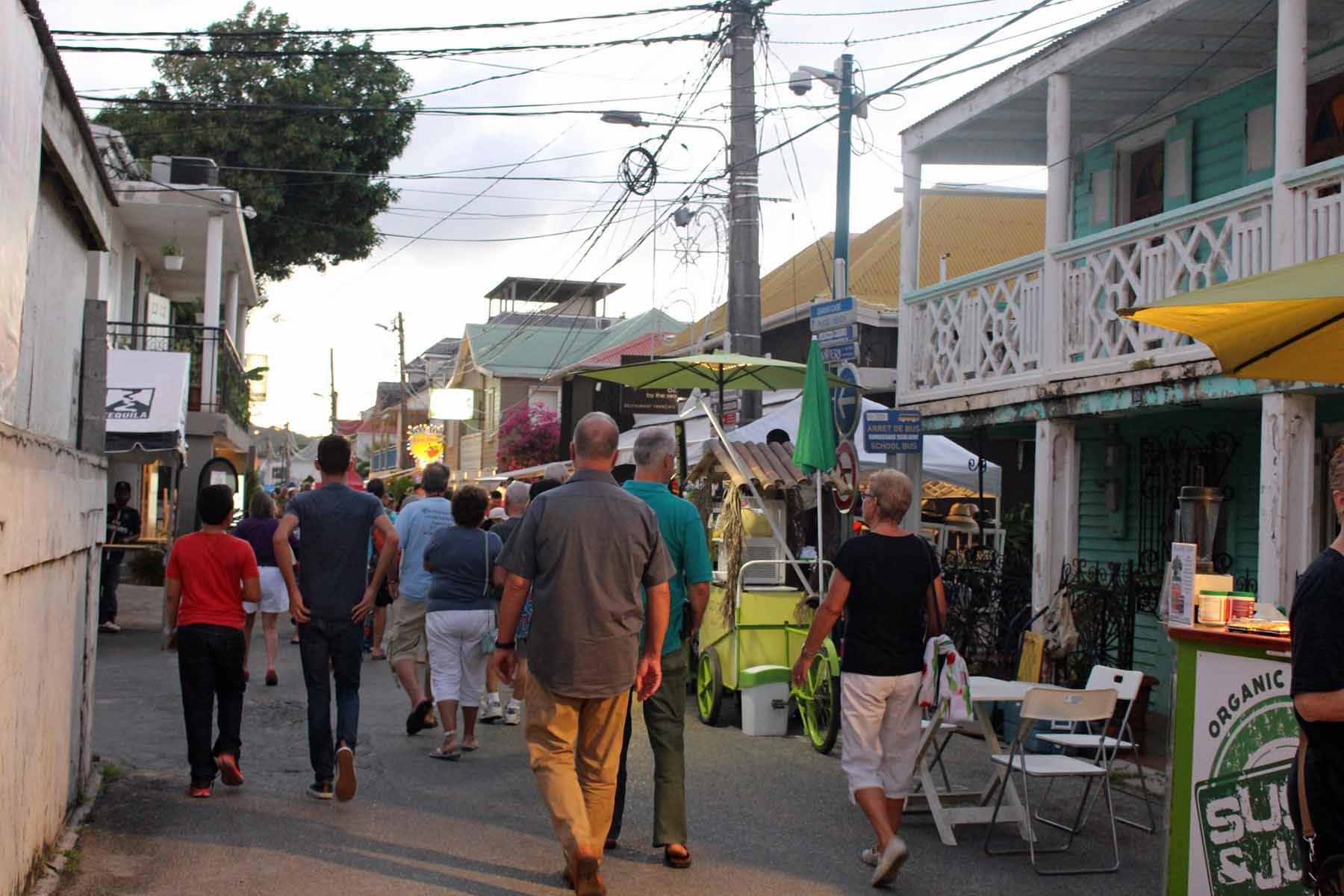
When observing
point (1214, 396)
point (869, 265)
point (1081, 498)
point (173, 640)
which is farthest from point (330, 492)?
point (869, 265)

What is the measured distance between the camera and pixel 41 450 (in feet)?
17.0

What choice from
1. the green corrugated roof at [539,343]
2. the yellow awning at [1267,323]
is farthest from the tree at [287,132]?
the yellow awning at [1267,323]

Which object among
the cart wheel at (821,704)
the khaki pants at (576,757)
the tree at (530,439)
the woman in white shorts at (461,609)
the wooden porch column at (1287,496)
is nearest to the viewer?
the khaki pants at (576,757)

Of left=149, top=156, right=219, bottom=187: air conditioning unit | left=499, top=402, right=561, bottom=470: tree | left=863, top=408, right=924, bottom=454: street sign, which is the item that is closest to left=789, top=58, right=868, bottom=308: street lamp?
left=863, top=408, right=924, bottom=454: street sign

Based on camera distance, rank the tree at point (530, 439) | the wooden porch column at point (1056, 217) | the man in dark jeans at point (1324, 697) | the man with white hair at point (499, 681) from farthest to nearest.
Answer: the tree at point (530, 439)
the wooden porch column at point (1056, 217)
the man with white hair at point (499, 681)
the man in dark jeans at point (1324, 697)

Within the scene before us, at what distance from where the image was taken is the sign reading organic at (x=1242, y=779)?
502 centimetres

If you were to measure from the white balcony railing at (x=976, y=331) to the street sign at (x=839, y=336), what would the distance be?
1.35 meters

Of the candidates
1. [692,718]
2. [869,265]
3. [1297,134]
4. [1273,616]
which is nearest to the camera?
[1273,616]

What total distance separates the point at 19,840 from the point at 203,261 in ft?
68.9

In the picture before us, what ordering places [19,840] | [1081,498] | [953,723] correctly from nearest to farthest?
[19,840] < [953,723] < [1081,498]

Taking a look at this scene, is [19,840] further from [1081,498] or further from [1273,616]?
[1081,498]

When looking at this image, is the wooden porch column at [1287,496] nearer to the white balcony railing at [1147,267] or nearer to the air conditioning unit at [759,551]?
the white balcony railing at [1147,267]

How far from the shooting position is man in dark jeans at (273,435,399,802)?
7359 mm

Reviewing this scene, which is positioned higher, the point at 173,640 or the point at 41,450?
the point at 41,450
